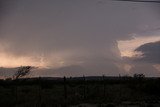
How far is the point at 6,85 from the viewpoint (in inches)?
2125

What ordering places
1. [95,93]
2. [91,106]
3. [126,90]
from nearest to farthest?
[91,106], [95,93], [126,90]

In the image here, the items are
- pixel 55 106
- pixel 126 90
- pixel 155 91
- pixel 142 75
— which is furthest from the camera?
pixel 142 75

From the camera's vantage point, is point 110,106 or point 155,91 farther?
point 155,91

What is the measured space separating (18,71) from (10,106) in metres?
22.0

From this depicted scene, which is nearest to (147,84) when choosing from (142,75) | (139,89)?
(139,89)

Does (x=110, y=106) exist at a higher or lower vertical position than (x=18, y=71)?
lower

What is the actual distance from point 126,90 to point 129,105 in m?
20.4

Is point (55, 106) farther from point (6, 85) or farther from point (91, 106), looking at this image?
point (6, 85)

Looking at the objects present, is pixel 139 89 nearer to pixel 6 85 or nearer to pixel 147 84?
pixel 147 84

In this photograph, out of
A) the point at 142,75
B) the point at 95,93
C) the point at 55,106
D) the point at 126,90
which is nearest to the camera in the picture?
the point at 55,106

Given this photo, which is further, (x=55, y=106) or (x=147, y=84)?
(x=147, y=84)

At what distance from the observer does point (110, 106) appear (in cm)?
2977

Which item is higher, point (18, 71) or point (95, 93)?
point (18, 71)

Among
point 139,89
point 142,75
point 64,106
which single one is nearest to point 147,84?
point 139,89
